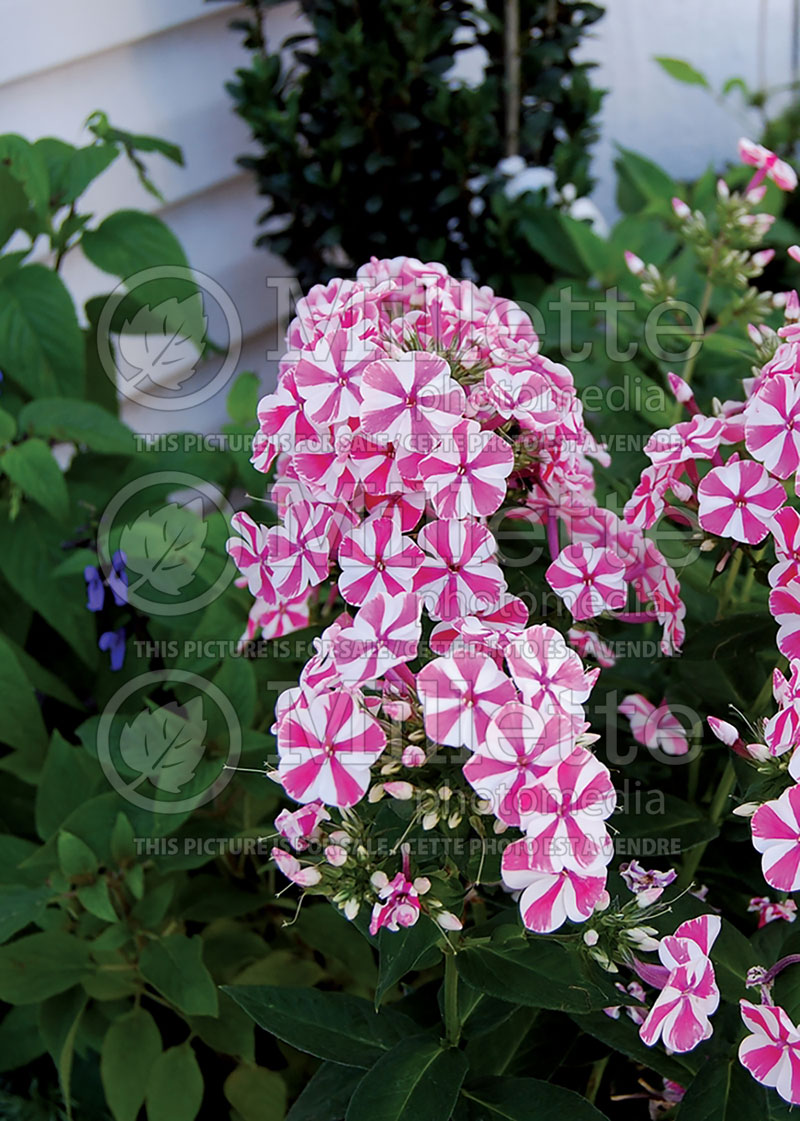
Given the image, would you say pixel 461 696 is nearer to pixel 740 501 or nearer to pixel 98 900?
pixel 740 501

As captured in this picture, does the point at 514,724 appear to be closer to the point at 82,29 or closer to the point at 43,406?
the point at 43,406

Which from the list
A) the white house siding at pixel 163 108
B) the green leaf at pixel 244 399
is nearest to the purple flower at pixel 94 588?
the green leaf at pixel 244 399

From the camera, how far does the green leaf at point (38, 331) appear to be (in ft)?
3.41

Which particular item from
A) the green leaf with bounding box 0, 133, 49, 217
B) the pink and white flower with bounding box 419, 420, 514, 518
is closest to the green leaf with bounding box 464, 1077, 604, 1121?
the pink and white flower with bounding box 419, 420, 514, 518

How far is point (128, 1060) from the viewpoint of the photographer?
87cm

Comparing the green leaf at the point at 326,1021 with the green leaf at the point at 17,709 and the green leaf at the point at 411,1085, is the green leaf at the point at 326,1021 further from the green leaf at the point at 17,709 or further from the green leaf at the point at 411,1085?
the green leaf at the point at 17,709

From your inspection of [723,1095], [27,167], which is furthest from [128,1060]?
Answer: [27,167]

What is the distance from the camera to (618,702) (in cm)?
81

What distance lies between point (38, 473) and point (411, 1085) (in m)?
0.60

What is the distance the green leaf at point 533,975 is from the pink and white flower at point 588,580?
0.66 ft

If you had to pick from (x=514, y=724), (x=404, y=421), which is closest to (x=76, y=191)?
(x=404, y=421)

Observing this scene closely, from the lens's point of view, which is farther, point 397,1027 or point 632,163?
point 632,163

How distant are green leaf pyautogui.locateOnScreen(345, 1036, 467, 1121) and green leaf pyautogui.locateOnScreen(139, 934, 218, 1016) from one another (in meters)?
0.21

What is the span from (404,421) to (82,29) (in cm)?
116
